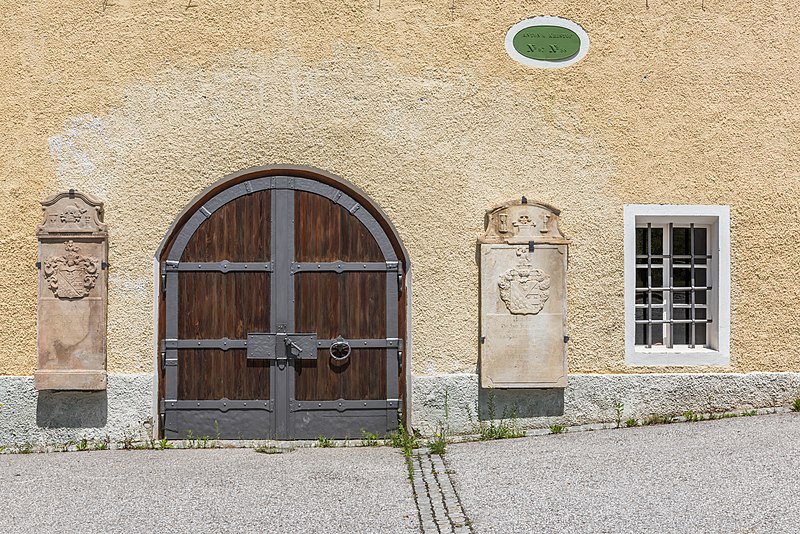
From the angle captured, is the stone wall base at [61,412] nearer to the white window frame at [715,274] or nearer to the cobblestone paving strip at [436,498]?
the cobblestone paving strip at [436,498]

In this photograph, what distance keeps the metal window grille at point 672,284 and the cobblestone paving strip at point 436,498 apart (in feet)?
7.40

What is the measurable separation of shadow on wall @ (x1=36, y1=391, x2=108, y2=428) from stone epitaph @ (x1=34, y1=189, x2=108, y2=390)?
0.14 metres

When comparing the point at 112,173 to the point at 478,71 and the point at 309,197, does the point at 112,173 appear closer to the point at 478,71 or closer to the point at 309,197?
the point at 309,197

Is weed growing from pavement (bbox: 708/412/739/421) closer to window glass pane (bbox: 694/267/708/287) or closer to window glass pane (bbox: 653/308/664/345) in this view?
window glass pane (bbox: 653/308/664/345)

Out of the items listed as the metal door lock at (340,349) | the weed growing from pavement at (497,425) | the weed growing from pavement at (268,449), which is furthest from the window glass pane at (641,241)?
the weed growing from pavement at (268,449)

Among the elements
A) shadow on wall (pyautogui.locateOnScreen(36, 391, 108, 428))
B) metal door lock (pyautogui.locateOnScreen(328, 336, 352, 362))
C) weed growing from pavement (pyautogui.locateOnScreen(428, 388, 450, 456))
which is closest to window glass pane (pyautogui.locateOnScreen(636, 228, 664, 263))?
weed growing from pavement (pyautogui.locateOnScreen(428, 388, 450, 456))

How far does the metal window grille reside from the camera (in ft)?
21.5

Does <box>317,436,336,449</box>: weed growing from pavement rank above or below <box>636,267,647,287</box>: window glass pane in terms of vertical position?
below

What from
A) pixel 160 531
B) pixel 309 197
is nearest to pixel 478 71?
pixel 309 197

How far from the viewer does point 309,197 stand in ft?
20.8

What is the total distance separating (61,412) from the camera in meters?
6.19

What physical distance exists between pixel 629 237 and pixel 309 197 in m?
2.61

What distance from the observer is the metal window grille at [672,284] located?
657 centimetres

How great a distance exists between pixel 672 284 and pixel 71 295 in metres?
4.85
